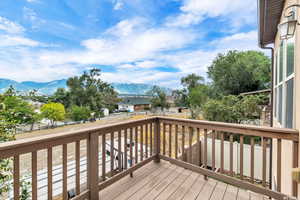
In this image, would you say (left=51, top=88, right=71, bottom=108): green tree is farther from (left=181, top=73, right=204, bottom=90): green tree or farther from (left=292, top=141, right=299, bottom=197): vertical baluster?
(left=292, top=141, right=299, bottom=197): vertical baluster

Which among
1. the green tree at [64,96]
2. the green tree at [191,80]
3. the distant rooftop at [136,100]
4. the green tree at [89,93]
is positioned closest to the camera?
the green tree at [191,80]

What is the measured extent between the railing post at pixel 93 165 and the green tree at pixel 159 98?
2777cm

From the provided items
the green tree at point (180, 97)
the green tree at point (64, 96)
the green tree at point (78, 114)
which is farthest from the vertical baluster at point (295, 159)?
the green tree at point (64, 96)

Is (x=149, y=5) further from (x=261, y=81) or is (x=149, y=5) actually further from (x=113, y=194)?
(x=261, y=81)

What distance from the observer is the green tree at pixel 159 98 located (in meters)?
30.0

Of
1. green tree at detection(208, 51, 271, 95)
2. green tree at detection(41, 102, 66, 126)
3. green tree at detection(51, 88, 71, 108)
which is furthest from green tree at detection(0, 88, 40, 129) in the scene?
green tree at detection(51, 88, 71, 108)

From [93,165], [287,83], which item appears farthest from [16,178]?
[287,83]

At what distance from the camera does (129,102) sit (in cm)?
3850

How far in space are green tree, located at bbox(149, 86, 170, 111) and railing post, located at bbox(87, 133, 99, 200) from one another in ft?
91.1

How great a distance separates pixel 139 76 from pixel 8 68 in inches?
1240

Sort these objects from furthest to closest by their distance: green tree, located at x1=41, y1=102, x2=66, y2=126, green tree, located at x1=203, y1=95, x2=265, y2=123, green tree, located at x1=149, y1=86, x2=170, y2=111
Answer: green tree, located at x1=149, y1=86, x2=170, y2=111 → green tree, located at x1=41, y1=102, x2=66, y2=126 → green tree, located at x1=203, y1=95, x2=265, y2=123

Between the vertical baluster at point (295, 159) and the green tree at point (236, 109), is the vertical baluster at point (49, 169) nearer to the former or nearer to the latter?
the vertical baluster at point (295, 159)

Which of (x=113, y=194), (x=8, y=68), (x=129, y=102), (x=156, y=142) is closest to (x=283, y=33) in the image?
(x=156, y=142)

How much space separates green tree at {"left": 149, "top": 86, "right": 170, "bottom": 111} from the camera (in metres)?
30.0
